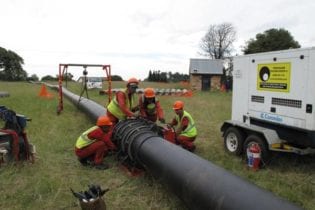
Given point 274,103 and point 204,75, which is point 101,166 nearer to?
point 274,103

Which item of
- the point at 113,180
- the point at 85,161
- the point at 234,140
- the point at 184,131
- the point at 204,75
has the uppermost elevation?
the point at 204,75

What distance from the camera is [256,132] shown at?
20.9ft

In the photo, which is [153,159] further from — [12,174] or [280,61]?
[280,61]

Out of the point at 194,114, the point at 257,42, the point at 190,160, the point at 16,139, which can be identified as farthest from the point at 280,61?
the point at 257,42

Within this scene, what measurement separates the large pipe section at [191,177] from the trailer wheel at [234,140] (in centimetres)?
196

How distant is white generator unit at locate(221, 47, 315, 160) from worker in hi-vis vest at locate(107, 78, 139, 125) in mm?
2095

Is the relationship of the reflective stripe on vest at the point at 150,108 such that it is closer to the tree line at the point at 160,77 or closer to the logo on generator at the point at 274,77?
the logo on generator at the point at 274,77

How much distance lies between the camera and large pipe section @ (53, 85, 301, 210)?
10.0 ft

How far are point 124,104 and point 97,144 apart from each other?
1083mm

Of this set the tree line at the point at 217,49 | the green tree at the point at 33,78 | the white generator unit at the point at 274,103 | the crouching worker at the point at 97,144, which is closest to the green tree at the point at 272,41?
the tree line at the point at 217,49

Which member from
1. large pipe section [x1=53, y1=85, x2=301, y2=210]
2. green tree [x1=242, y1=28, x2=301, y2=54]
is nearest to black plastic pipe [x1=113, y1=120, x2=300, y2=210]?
large pipe section [x1=53, y1=85, x2=301, y2=210]

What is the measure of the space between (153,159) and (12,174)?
251cm

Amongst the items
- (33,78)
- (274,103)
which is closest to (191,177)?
(274,103)

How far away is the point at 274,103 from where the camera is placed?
20.9 feet
